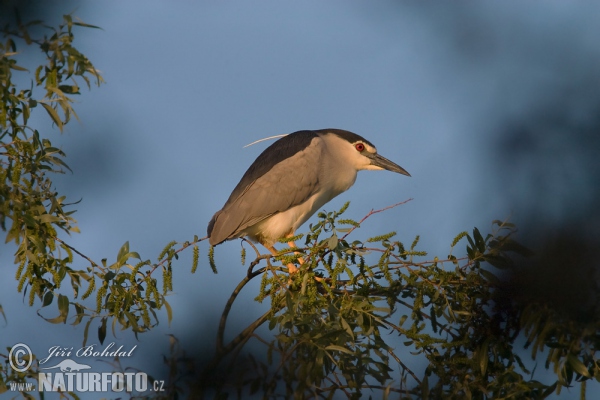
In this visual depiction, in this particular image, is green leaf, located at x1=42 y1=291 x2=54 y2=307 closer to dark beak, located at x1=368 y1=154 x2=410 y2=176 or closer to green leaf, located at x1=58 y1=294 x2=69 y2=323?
green leaf, located at x1=58 y1=294 x2=69 y2=323

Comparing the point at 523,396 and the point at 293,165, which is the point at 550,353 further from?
the point at 293,165

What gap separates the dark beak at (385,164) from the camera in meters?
4.51

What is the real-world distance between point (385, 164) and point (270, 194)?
1.02 meters

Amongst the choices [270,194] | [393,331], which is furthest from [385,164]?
[393,331]

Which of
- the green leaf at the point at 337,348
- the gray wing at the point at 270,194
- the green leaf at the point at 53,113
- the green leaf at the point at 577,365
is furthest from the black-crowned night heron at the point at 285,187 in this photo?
the green leaf at the point at 577,365

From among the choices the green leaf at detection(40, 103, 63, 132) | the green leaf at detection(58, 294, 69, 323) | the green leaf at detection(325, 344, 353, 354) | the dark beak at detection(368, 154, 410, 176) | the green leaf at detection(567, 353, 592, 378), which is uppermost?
the dark beak at detection(368, 154, 410, 176)

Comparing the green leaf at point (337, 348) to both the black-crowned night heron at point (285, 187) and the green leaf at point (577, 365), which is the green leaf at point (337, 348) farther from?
the black-crowned night heron at point (285, 187)

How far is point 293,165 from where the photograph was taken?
4.09m

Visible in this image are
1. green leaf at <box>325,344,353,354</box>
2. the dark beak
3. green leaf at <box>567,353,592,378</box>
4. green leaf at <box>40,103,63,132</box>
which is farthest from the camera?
the dark beak

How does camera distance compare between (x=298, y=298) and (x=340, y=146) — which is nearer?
(x=298, y=298)

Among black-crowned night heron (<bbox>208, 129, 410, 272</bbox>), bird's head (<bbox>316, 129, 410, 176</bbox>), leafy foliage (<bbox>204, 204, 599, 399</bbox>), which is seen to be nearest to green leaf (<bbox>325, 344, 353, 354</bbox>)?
leafy foliage (<bbox>204, 204, 599, 399</bbox>)

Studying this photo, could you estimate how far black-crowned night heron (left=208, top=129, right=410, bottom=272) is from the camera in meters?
3.83

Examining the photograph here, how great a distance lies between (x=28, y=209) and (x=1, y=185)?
0.15 metres

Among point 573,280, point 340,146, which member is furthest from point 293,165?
point 573,280
